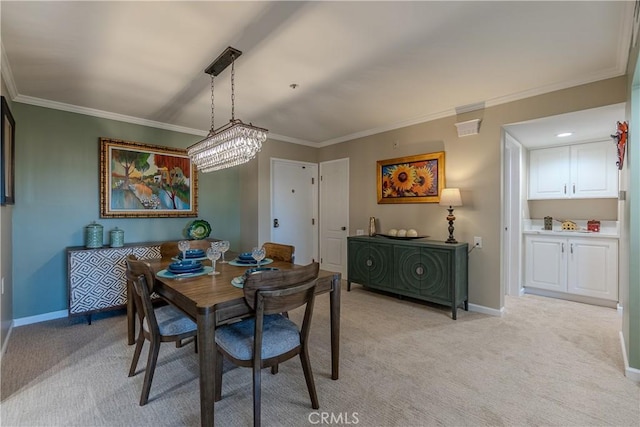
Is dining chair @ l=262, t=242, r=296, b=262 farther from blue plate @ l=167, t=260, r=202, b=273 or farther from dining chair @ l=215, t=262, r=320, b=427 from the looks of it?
dining chair @ l=215, t=262, r=320, b=427

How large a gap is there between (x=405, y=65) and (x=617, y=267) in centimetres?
340

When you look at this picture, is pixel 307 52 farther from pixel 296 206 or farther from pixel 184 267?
pixel 296 206

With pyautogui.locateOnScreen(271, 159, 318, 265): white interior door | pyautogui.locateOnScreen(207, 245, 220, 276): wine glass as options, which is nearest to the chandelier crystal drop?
pyautogui.locateOnScreen(207, 245, 220, 276): wine glass

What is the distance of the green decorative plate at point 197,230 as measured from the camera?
3.99 metres

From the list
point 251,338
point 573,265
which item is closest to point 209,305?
point 251,338

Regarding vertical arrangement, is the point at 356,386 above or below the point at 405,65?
below

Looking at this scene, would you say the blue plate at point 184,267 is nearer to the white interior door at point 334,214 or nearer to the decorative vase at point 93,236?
the decorative vase at point 93,236

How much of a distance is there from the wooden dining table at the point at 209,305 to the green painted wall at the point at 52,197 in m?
1.91

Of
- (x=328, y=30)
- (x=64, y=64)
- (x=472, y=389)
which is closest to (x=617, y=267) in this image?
(x=472, y=389)

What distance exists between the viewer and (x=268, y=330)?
1.74 metres

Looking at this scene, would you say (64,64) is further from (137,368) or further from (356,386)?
(356,386)

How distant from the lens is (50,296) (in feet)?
10.4

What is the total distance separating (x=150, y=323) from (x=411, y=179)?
3.27m

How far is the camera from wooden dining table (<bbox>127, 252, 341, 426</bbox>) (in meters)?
1.42
